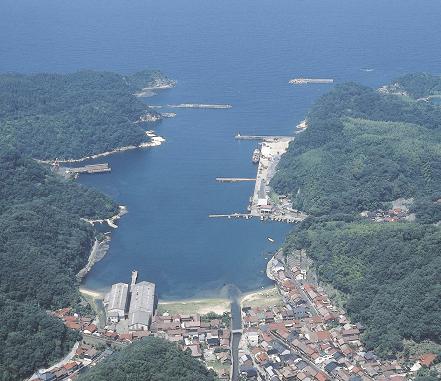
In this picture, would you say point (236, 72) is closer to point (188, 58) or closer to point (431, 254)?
point (188, 58)

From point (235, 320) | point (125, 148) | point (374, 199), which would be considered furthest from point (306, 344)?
point (125, 148)

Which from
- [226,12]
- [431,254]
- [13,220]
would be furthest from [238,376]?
[226,12]

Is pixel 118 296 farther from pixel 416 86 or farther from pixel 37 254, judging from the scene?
pixel 416 86

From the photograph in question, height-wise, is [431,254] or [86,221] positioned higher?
[431,254]

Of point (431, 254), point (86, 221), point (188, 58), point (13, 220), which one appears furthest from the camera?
point (188, 58)

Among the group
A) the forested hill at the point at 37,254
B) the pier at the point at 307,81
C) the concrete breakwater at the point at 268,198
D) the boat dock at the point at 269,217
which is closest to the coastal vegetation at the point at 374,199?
the concrete breakwater at the point at 268,198

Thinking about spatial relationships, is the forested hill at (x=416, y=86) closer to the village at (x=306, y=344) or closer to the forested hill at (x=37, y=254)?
the forested hill at (x=37, y=254)
